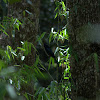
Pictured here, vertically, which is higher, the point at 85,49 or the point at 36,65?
the point at 85,49

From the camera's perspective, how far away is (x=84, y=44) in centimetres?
93

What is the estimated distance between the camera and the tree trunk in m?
0.91

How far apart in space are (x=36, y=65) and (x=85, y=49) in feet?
1.40

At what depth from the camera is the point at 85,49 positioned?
93 cm

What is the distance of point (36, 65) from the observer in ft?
4.09

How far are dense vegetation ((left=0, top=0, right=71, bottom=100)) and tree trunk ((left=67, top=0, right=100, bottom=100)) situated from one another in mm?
167

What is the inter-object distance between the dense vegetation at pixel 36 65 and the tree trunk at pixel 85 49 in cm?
17

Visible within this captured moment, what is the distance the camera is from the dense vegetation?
0.83 m

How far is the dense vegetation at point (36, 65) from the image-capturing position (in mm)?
830

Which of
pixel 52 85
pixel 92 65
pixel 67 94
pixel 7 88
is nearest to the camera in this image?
pixel 7 88

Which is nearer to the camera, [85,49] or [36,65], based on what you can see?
[85,49]

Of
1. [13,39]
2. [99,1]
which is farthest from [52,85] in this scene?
[13,39]

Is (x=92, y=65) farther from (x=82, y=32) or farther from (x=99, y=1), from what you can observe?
(x=99, y=1)

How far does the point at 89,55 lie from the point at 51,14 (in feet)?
9.79
